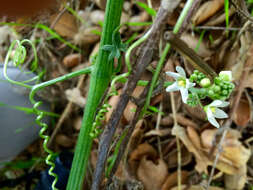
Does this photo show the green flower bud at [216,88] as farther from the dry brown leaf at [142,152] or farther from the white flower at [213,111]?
the dry brown leaf at [142,152]

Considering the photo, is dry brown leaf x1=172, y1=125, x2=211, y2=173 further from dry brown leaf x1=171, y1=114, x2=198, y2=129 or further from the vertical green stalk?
the vertical green stalk

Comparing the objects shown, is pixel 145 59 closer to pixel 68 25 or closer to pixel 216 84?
pixel 216 84

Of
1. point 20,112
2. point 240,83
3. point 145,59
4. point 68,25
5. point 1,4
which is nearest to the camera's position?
point 1,4

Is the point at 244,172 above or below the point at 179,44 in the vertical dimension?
below

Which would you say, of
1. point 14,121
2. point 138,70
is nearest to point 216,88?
point 138,70

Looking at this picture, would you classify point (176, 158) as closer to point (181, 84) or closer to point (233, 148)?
point (233, 148)

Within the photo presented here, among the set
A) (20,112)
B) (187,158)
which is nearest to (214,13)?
(187,158)
